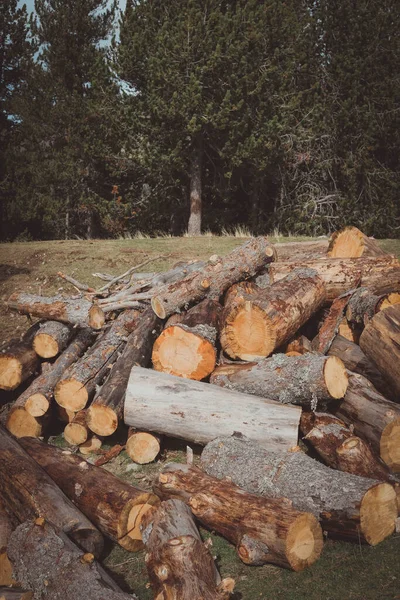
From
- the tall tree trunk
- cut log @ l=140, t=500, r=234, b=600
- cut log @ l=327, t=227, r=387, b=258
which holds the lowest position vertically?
cut log @ l=140, t=500, r=234, b=600

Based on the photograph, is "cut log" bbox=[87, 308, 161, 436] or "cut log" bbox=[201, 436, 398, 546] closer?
"cut log" bbox=[201, 436, 398, 546]

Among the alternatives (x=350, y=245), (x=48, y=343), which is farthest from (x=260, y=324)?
(x=350, y=245)

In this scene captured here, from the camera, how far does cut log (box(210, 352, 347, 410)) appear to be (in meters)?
4.43

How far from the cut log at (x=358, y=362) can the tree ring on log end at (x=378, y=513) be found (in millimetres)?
1582

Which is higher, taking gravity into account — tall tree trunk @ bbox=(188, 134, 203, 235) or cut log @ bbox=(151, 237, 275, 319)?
tall tree trunk @ bbox=(188, 134, 203, 235)

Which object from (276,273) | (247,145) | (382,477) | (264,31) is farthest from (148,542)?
(264,31)

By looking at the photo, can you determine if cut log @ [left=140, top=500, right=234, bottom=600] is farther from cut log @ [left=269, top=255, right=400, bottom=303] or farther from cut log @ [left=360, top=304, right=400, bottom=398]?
cut log @ [left=269, top=255, right=400, bottom=303]

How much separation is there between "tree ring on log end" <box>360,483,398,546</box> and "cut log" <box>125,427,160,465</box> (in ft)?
6.89

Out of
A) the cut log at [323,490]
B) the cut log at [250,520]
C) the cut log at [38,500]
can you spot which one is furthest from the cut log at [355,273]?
the cut log at [38,500]

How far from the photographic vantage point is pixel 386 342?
4609 millimetres

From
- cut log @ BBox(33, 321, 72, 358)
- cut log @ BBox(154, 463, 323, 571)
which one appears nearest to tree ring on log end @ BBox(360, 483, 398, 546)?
cut log @ BBox(154, 463, 323, 571)

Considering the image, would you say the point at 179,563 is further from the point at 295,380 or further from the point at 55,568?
the point at 295,380

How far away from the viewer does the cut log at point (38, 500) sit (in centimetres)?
343

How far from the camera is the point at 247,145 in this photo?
1568cm
